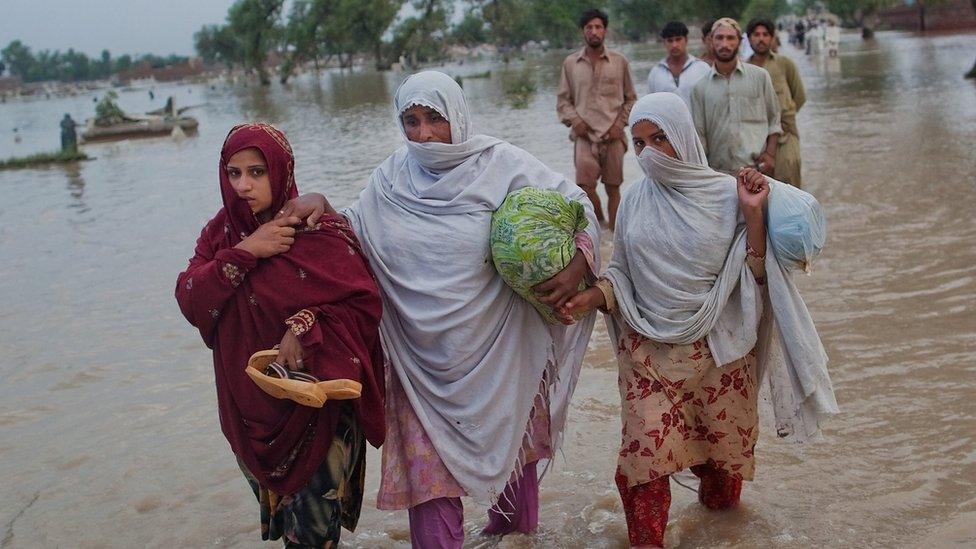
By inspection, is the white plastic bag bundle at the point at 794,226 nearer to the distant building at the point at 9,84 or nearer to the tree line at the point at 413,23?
the tree line at the point at 413,23

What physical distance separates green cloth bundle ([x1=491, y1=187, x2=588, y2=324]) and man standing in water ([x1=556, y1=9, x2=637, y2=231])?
4.67m

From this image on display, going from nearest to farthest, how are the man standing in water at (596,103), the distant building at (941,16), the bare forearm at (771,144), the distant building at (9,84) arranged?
1. the bare forearm at (771,144)
2. the man standing in water at (596,103)
3. the distant building at (941,16)
4. the distant building at (9,84)

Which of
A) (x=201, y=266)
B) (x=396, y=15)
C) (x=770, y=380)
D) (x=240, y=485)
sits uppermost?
(x=396, y=15)

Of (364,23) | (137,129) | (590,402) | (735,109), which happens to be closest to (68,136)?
(137,129)

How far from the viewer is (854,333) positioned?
16.7 feet

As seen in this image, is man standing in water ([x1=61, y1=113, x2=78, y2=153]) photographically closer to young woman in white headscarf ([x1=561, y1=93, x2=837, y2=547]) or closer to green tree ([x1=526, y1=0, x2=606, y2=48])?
young woman in white headscarf ([x1=561, y1=93, x2=837, y2=547])

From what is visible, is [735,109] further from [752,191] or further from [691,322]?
[691,322]

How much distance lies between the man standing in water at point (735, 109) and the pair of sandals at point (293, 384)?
3.85 metres

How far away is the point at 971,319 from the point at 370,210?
3530 mm

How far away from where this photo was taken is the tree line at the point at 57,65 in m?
152

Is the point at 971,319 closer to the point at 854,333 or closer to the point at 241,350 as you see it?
the point at 854,333

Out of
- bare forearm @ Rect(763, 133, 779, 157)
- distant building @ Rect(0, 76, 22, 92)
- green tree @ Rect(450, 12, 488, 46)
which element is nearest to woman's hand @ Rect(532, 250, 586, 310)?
bare forearm @ Rect(763, 133, 779, 157)

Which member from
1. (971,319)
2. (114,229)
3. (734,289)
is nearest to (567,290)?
(734,289)

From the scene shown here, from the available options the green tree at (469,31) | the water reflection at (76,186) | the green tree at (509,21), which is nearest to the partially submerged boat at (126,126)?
the water reflection at (76,186)
